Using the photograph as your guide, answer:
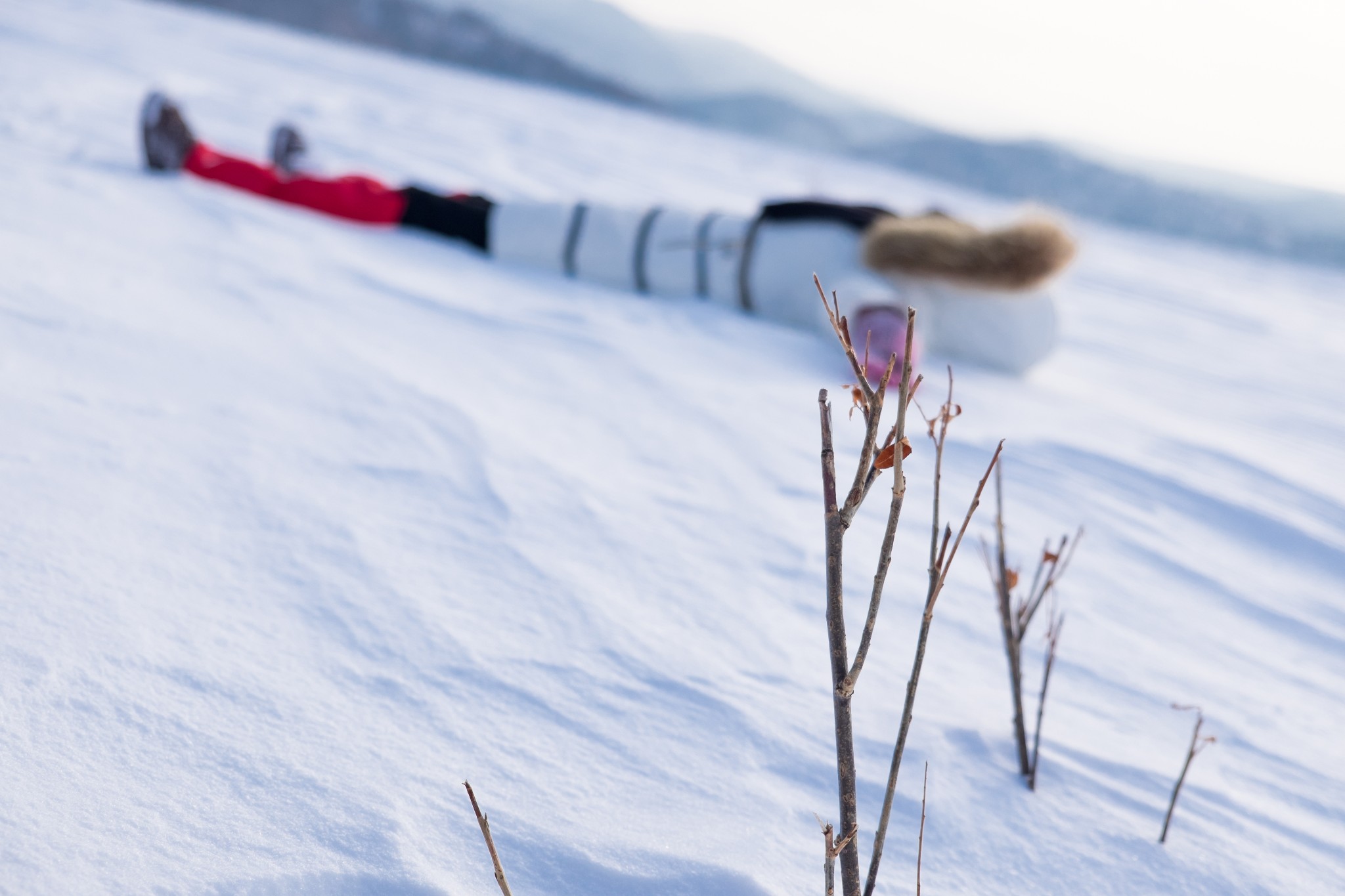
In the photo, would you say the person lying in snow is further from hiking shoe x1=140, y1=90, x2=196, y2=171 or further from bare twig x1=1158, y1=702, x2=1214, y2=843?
bare twig x1=1158, y1=702, x2=1214, y2=843

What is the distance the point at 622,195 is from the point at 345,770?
552 cm

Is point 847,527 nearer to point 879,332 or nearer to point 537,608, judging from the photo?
point 537,608

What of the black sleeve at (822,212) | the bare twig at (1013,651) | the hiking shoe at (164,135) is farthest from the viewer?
the hiking shoe at (164,135)

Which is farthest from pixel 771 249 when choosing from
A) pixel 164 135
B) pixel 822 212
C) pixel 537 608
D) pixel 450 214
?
pixel 164 135

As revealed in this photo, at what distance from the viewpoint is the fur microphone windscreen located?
2654mm

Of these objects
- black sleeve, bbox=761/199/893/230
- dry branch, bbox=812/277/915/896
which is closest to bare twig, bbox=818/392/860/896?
dry branch, bbox=812/277/915/896

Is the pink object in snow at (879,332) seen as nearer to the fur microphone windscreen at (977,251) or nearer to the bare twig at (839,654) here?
the fur microphone windscreen at (977,251)

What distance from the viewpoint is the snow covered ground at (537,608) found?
2.41ft

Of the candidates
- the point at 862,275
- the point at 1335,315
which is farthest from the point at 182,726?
the point at 1335,315

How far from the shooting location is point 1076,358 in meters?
3.56

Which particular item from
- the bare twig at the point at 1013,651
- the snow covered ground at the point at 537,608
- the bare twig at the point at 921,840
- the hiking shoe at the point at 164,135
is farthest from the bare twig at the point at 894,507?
the hiking shoe at the point at 164,135

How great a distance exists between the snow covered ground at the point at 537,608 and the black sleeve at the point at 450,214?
700 millimetres

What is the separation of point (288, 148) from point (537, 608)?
4.02 m

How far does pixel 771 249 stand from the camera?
3072 mm
